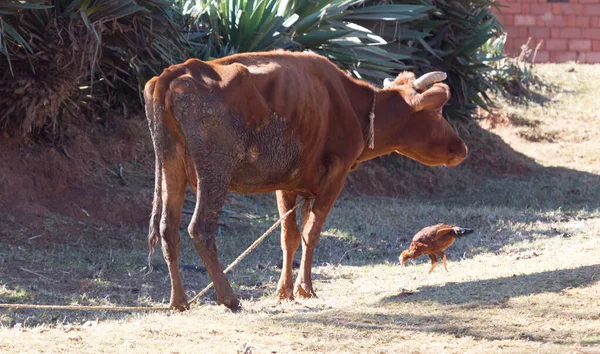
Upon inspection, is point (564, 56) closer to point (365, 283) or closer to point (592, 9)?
point (592, 9)

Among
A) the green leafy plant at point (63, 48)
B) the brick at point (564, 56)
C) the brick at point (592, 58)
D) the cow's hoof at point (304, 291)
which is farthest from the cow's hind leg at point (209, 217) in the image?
the brick at point (592, 58)

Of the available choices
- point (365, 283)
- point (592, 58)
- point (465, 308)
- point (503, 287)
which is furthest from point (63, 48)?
point (592, 58)

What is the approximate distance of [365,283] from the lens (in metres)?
7.96

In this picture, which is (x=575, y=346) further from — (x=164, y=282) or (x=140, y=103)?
(x=140, y=103)

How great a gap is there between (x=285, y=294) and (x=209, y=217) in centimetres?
127

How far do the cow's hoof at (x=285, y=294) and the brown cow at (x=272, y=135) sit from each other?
0.01 meters

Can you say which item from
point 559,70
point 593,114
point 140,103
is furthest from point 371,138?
point 559,70

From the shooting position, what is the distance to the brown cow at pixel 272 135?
613 cm

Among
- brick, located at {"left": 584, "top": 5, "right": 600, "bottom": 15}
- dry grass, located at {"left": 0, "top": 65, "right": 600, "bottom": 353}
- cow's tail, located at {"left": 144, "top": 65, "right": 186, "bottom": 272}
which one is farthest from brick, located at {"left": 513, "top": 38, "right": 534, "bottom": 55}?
cow's tail, located at {"left": 144, "top": 65, "right": 186, "bottom": 272}

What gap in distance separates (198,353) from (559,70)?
17720mm

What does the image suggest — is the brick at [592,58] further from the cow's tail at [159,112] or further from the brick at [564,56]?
the cow's tail at [159,112]

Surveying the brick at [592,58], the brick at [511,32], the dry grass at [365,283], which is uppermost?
the brick at [511,32]

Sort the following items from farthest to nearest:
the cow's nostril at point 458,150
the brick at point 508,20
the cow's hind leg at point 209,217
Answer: the brick at point 508,20, the cow's nostril at point 458,150, the cow's hind leg at point 209,217

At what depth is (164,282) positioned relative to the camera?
326 inches
